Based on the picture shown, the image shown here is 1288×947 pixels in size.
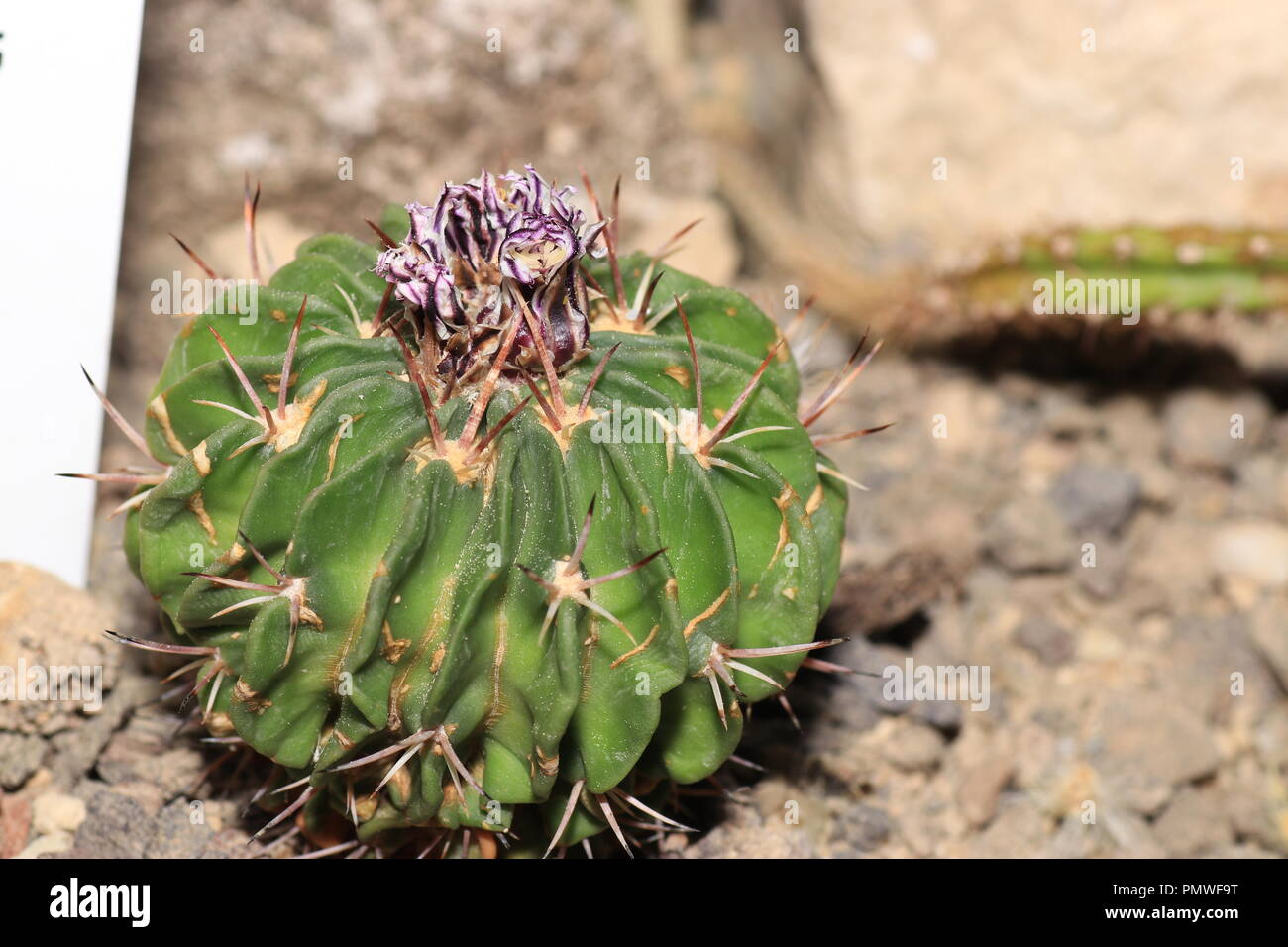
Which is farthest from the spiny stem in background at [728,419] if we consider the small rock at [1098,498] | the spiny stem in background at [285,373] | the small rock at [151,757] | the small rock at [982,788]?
the small rock at [1098,498]

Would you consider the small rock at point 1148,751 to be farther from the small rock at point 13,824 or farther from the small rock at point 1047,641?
the small rock at point 13,824

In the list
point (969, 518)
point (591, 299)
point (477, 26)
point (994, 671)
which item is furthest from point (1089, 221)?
point (591, 299)

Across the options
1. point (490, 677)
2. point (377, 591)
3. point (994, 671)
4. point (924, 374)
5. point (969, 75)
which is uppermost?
point (969, 75)

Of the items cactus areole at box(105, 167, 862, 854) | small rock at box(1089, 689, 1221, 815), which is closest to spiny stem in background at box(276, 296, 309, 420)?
cactus areole at box(105, 167, 862, 854)

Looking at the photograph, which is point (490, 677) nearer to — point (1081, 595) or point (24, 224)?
point (24, 224)

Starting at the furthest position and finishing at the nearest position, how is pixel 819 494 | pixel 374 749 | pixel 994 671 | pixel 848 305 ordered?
pixel 848 305, pixel 994 671, pixel 819 494, pixel 374 749
